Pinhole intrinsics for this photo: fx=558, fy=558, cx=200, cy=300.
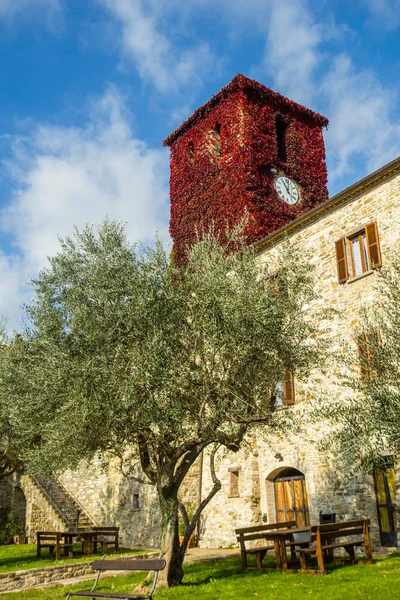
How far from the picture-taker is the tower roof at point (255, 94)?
85.4 ft

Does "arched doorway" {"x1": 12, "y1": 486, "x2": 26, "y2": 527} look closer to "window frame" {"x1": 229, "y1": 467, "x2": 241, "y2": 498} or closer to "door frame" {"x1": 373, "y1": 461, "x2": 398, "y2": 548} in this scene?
"window frame" {"x1": 229, "y1": 467, "x2": 241, "y2": 498}

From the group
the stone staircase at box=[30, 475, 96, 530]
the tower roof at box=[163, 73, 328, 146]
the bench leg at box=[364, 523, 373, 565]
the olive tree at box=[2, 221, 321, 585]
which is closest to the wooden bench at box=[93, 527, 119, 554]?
the stone staircase at box=[30, 475, 96, 530]

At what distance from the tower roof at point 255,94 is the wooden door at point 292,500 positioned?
17.8 m

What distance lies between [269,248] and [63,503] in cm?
1424

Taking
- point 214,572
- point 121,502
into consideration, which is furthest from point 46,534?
point 214,572

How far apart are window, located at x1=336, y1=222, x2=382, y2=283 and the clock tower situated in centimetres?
723

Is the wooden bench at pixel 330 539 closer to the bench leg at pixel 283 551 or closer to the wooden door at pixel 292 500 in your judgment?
the bench leg at pixel 283 551

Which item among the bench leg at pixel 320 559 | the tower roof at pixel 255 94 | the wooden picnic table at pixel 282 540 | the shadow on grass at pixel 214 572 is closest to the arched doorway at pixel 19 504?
the shadow on grass at pixel 214 572

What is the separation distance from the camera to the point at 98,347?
11.0 meters

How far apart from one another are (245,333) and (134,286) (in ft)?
8.05

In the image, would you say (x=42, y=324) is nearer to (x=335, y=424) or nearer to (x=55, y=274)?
(x=55, y=274)

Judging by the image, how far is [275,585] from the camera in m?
Result: 10.4

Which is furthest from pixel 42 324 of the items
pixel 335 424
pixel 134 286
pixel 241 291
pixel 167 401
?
pixel 335 424

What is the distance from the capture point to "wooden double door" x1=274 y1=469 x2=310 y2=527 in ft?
53.4
